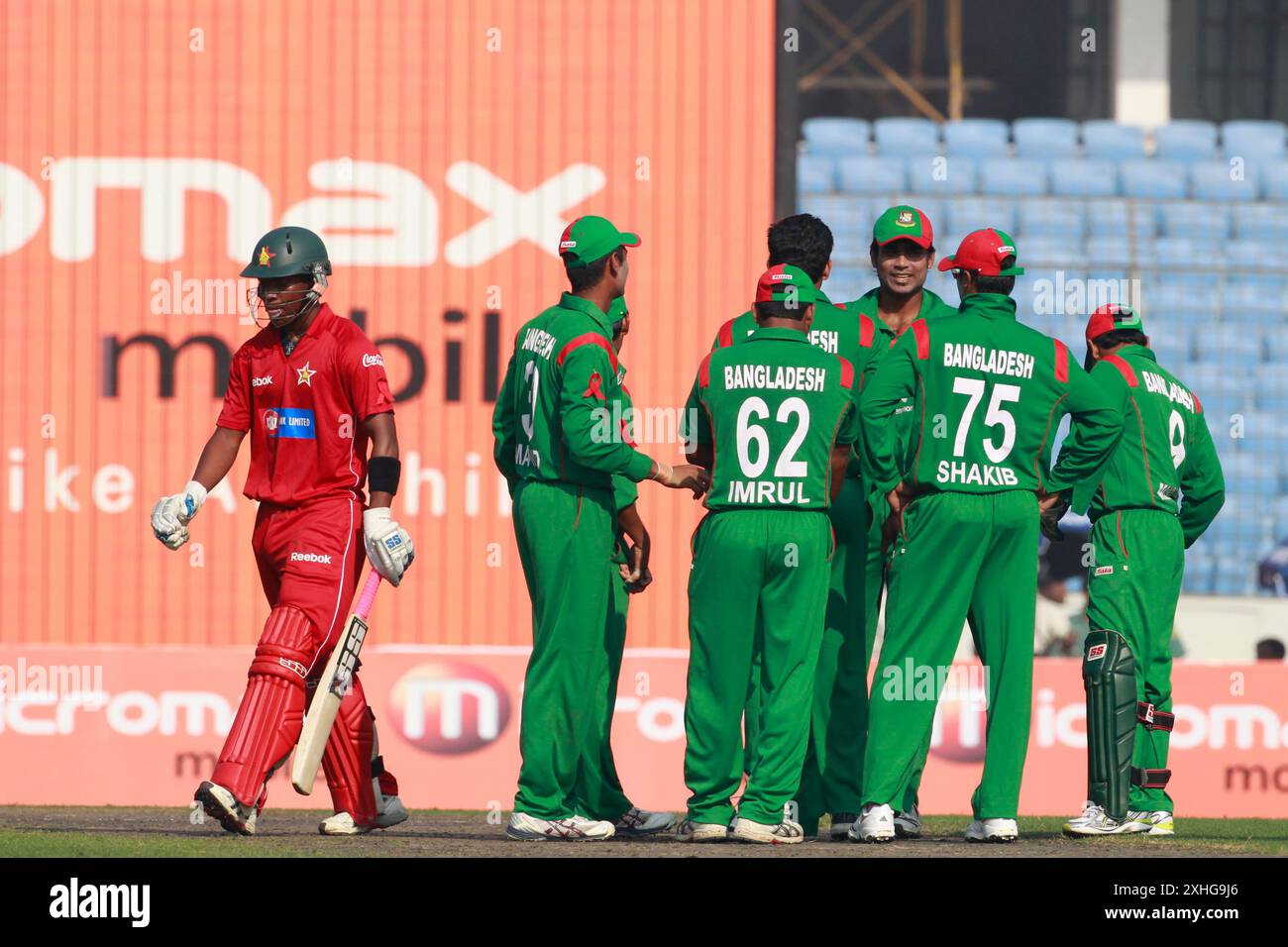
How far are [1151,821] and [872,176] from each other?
1594cm

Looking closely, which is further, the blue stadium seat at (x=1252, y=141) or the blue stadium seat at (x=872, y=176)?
the blue stadium seat at (x=1252, y=141)

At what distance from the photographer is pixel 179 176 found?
18.1m

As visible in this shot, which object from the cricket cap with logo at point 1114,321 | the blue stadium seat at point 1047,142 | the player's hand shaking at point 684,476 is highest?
the blue stadium seat at point 1047,142

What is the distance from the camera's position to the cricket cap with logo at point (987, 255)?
25.7ft

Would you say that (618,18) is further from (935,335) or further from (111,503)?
(935,335)

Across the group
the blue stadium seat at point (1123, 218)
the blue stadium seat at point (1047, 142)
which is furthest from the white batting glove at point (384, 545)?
the blue stadium seat at point (1047, 142)

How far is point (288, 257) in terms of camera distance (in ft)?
25.5

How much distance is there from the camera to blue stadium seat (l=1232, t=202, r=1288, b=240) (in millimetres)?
23827

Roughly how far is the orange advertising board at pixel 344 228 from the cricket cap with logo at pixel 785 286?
1005 centimetres

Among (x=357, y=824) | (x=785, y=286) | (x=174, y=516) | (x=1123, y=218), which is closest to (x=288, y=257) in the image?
(x=174, y=516)

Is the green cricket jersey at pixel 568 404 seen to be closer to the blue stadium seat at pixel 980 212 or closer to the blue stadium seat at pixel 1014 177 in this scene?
the blue stadium seat at pixel 980 212

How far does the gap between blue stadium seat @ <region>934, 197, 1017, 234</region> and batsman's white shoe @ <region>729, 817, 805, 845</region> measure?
16.8m

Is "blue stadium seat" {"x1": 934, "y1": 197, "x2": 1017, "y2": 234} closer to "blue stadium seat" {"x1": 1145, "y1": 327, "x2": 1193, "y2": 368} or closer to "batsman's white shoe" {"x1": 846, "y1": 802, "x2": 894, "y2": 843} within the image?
"blue stadium seat" {"x1": 1145, "y1": 327, "x2": 1193, "y2": 368}

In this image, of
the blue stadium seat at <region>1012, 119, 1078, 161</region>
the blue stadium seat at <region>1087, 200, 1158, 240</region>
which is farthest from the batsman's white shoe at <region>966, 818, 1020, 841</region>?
the blue stadium seat at <region>1012, 119, 1078, 161</region>
